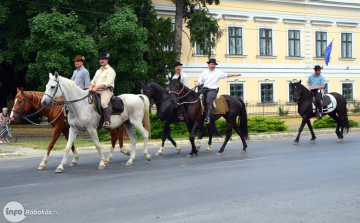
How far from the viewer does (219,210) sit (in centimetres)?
840

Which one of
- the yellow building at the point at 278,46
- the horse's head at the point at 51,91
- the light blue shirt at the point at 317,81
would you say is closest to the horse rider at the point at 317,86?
the light blue shirt at the point at 317,81

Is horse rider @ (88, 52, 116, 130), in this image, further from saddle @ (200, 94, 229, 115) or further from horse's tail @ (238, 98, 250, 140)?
horse's tail @ (238, 98, 250, 140)

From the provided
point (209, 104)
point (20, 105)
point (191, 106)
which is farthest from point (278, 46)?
point (20, 105)

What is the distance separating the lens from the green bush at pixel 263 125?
2766 centimetres

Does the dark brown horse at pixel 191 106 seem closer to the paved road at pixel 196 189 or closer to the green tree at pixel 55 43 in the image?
the paved road at pixel 196 189

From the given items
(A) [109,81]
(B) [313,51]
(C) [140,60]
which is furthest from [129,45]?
(B) [313,51]

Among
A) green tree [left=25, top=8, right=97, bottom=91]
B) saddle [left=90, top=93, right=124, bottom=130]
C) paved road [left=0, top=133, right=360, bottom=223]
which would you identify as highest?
green tree [left=25, top=8, right=97, bottom=91]

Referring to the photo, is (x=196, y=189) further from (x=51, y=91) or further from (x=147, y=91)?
(x=147, y=91)

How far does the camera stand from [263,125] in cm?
2775

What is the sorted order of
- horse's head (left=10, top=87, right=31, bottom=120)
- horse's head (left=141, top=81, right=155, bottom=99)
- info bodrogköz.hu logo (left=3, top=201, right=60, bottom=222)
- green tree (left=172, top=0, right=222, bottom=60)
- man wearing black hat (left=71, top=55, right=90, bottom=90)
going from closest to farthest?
1. info bodrogköz.hu logo (left=3, top=201, right=60, bottom=222)
2. horse's head (left=10, top=87, right=31, bottom=120)
3. man wearing black hat (left=71, top=55, right=90, bottom=90)
4. horse's head (left=141, top=81, right=155, bottom=99)
5. green tree (left=172, top=0, right=222, bottom=60)

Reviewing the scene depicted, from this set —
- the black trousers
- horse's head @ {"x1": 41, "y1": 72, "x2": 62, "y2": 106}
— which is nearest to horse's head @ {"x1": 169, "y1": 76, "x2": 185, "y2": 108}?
the black trousers

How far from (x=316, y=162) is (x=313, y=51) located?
32391 mm

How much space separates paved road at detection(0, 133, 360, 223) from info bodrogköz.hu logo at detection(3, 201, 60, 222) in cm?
11

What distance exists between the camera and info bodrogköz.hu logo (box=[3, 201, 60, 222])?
8.07 meters
